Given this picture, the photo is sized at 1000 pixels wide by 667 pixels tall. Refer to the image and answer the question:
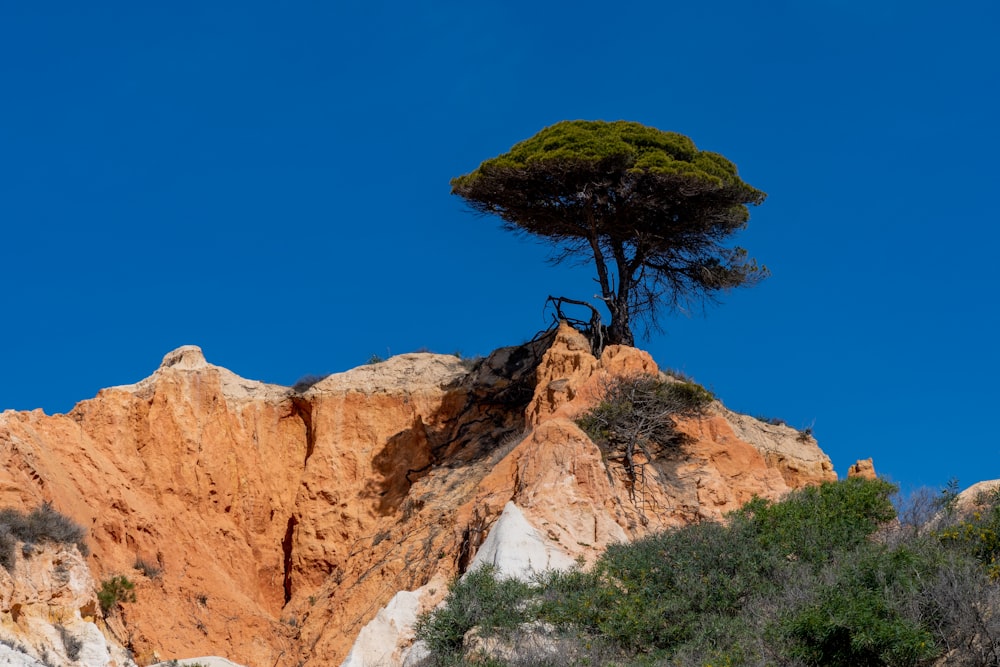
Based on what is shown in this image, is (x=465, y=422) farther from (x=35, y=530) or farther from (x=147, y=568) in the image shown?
(x=35, y=530)

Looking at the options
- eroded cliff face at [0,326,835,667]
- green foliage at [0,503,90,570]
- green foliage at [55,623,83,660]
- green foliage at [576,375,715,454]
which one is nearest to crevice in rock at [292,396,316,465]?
eroded cliff face at [0,326,835,667]

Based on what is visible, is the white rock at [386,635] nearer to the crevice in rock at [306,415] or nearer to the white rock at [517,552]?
the white rock at [517,552]

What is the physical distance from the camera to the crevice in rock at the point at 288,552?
29895mm

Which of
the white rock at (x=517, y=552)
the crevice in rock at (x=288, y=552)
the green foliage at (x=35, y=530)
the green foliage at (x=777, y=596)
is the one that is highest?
the crevice in rock at (x=288, y=552)

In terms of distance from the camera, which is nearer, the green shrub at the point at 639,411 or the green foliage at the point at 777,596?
the green foliage at the point at 777,596

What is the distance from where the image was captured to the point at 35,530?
23266 mm

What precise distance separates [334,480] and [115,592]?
6.74 meters

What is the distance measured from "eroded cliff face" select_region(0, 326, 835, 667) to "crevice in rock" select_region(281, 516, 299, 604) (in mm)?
65

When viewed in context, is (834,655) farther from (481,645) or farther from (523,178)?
(523,178)

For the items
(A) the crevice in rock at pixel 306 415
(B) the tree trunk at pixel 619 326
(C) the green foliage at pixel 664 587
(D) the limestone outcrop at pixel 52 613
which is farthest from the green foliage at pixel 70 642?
(B) the tree trunk at pixel 619 326

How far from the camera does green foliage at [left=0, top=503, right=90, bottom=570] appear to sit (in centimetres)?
2242

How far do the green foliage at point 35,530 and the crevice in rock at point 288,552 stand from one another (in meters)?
6.26

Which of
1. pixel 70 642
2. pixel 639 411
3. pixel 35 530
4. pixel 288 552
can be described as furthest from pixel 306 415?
pixel 70 642

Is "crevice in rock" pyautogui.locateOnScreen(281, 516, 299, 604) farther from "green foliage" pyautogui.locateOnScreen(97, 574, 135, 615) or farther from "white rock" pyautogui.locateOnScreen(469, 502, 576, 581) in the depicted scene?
"white rock" pyautogui.locateOnScreen(469, 502, 576, 581)
